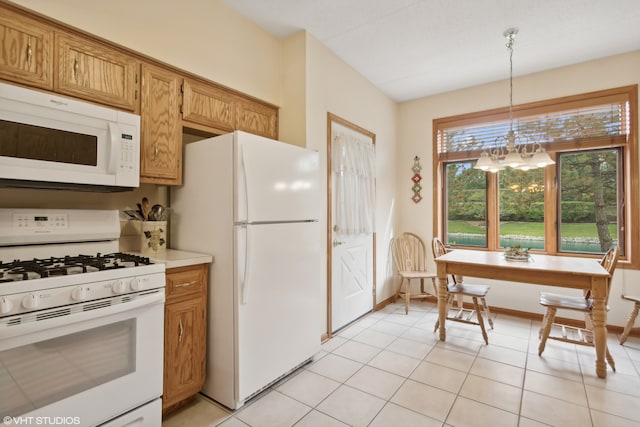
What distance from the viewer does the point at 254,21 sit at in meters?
2.75

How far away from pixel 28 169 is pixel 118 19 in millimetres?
1060

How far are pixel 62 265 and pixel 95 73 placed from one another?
3.62 ft

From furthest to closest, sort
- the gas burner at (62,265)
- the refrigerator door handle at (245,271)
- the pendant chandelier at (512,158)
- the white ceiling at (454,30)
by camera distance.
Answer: the pendant chandelier at (512,158)
the white ceiling at (454,30)
the refrigerator door handle at (245,271)
the gas burner at (62,265)

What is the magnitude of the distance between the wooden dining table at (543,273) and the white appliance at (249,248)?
55.4 inches

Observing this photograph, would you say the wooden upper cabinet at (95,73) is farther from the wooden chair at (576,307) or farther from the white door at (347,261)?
the wooden chair at (576,307)

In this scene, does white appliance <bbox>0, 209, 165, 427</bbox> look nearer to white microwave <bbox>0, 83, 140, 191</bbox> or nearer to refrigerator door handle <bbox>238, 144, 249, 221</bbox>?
white microwave <bbox>0, 83, 140, 191</bbox>

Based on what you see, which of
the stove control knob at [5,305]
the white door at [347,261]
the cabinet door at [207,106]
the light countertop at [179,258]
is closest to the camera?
the stove control knob at [5,305]

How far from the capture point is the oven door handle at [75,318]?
48.4 inches

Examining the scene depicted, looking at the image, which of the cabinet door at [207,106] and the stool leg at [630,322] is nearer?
the cabinet door at [207,106]

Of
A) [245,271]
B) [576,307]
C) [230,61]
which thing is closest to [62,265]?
[245,271]

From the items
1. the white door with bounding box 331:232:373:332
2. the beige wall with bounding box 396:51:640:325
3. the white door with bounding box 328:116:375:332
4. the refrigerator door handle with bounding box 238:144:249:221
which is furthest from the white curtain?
the refrigerator door handle with bounding box 238:144:249:221

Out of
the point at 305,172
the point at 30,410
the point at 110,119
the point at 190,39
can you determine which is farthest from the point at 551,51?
the point at 30,410

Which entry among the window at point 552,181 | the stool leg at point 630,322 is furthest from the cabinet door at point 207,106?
the stool leg at point 630,322

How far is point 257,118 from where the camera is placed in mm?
2818
